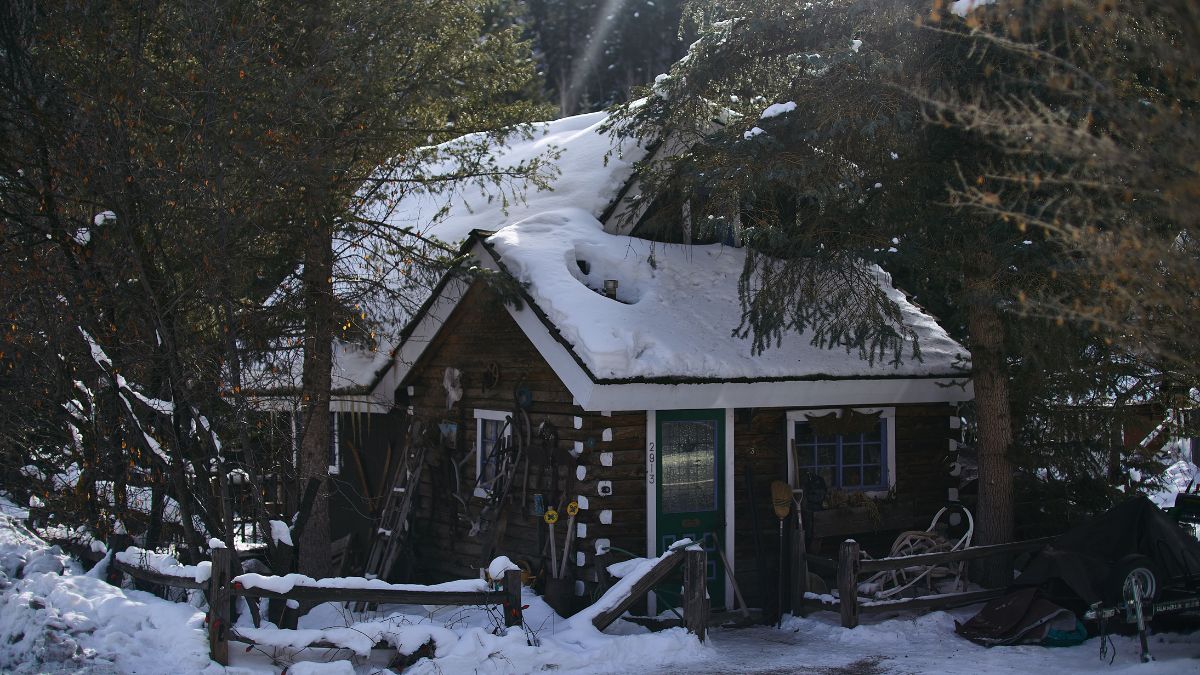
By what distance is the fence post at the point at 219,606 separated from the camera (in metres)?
8.42

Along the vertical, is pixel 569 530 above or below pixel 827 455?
below

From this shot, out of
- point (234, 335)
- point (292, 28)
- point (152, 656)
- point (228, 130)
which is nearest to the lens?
point (152, 656)

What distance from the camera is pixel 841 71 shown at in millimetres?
10359

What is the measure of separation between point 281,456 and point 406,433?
3233 millimetres

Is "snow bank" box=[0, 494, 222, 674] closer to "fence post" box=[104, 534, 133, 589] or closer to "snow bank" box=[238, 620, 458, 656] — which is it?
"fence post" box=[104, 534, 133, 589]

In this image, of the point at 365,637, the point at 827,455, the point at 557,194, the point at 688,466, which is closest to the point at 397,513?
the point at 688,466

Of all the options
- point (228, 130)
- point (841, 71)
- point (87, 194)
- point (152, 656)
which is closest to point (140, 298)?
point (87, 194)

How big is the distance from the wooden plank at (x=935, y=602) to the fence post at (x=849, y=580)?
114 millimetres

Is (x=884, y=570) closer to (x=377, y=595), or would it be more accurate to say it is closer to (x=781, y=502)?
(x=781, y=502)

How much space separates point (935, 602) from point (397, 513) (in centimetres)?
670

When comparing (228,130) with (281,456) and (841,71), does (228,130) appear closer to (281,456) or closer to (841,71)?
(281,456)

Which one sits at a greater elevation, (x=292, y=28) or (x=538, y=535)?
(x=292, y=28)

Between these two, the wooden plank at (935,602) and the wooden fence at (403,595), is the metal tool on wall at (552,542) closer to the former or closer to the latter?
the wooden fence at (403,595)

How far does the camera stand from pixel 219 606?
8.52 metres
